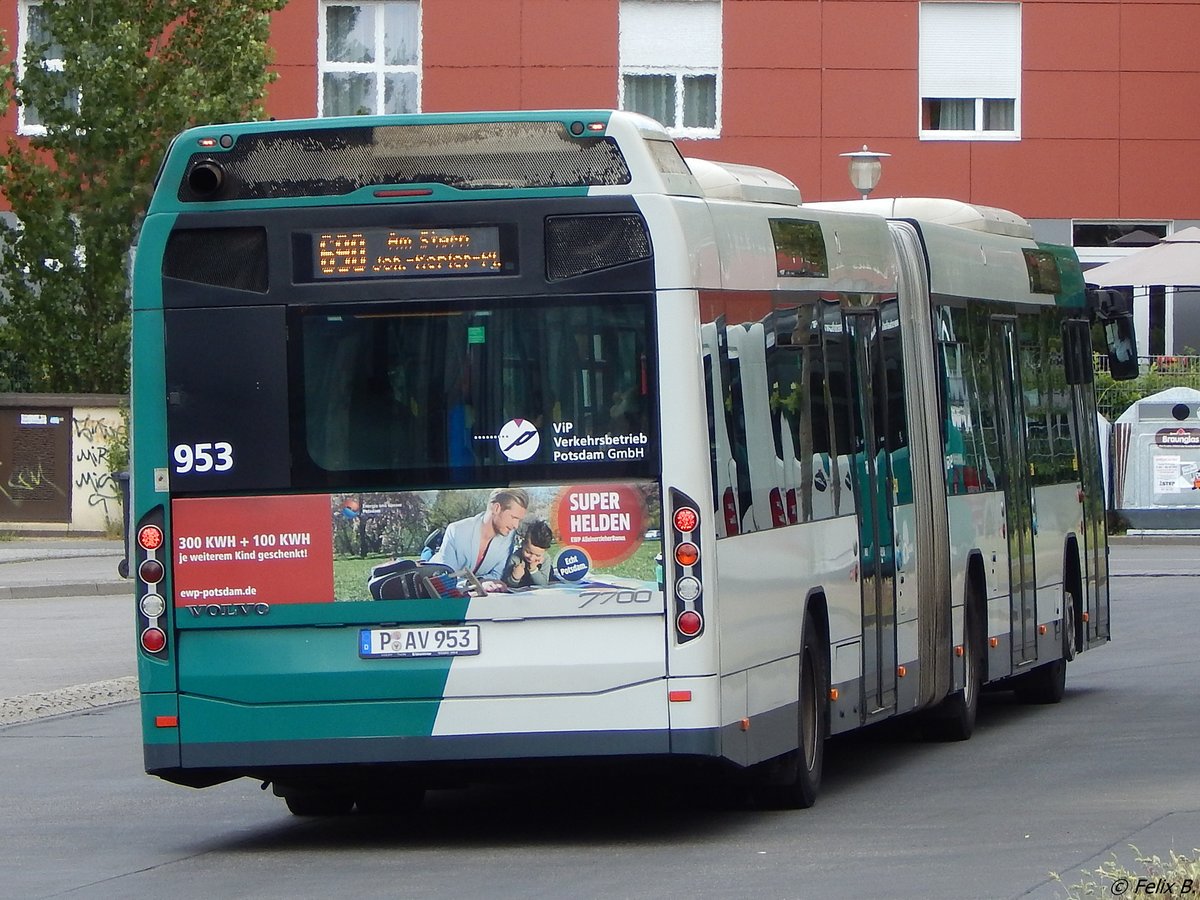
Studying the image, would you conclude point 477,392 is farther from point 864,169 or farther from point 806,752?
point 864,169

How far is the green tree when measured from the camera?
35.7 metres

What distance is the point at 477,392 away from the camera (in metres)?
9.64

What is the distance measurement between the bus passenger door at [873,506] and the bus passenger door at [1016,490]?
238 cm

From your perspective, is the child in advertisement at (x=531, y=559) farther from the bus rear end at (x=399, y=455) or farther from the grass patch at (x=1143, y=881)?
the grass patch at (x=1143, y=881)

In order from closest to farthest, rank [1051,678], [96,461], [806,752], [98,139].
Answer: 1. [806,752]
2. [1051,678]
3. [96,461]
4. [98,139]

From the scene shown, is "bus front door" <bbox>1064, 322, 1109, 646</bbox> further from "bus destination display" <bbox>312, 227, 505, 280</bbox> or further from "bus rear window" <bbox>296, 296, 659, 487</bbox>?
"bus destination display" <bbox>312, 227, 505, 280</bbox>

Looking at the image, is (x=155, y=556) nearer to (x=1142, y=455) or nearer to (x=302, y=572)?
(x=302, y=572)

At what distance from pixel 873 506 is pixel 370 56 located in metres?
30.2

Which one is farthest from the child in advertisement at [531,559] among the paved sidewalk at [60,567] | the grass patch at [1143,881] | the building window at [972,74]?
the building window at [972,74]

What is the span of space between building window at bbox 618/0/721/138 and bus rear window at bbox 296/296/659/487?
31.3m

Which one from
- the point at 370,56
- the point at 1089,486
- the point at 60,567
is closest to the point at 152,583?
the point at 1089,486

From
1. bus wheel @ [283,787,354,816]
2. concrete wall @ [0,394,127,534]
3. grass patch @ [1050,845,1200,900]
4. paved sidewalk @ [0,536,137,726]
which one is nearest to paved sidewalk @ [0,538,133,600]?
paved sidewalk @ [0,536,137,726]

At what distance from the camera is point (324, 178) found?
9.80m

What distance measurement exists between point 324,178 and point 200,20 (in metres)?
27.2
